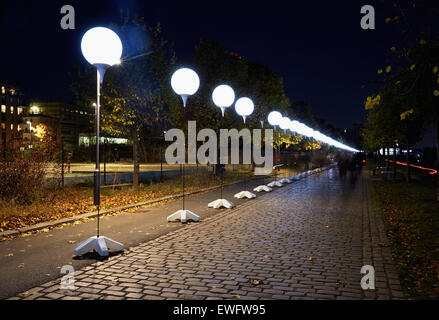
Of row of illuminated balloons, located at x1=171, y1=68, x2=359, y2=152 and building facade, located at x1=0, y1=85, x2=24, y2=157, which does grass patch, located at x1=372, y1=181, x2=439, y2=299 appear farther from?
building facade, located at x1=0, y1=85, x2=24, y2=157

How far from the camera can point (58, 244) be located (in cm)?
786

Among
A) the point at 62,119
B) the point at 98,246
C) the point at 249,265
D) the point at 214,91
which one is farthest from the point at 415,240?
the point at 62,119

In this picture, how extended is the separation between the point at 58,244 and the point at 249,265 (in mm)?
4094

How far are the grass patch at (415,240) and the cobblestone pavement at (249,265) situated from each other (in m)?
0.22

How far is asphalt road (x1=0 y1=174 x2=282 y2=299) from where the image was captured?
5.68m

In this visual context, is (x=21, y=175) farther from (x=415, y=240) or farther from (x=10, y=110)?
(x=10, y=110)

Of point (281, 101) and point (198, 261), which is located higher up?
point (281, 101)

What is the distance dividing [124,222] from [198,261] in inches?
176

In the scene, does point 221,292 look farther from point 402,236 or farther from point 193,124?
point 193,124

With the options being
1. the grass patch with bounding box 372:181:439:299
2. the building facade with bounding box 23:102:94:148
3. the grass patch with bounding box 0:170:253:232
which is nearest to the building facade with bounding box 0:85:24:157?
the building facade with bounding box 23:102:94:148

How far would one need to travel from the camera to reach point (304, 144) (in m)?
68.2

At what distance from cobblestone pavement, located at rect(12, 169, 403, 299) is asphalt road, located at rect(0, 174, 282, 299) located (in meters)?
0.38

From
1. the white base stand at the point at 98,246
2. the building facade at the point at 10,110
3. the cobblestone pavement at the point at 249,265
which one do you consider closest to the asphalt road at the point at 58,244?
the white base stand at the point at 98,246
